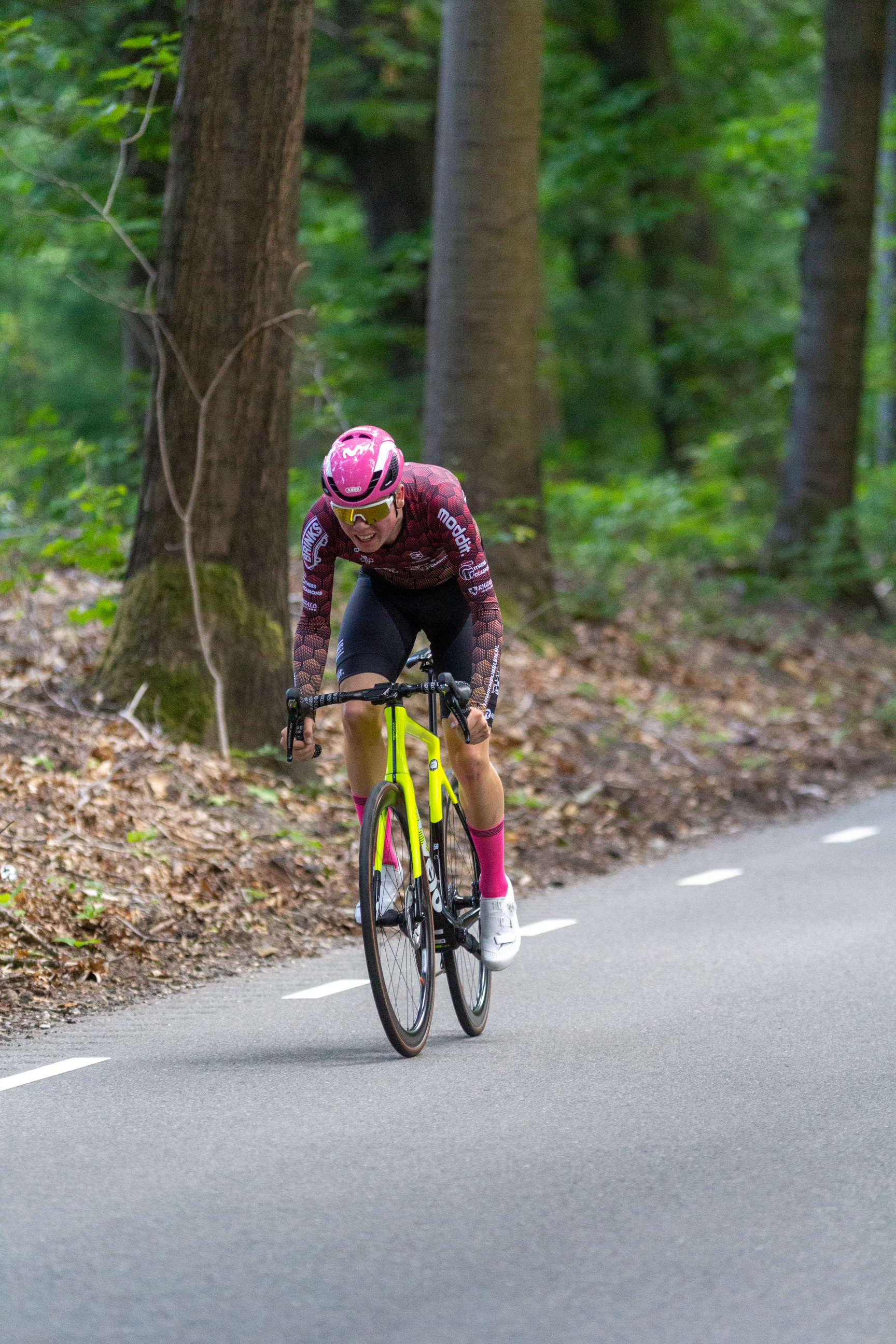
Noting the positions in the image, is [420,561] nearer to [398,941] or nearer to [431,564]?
[431,564]

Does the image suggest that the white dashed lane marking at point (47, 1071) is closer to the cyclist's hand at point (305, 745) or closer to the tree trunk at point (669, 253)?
the cyclist's hand at point (305, 745)

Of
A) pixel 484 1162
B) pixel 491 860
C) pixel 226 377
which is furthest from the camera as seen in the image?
pixel 226 377

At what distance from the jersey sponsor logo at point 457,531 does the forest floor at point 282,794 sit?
245cm

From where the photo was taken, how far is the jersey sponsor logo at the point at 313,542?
5977mm

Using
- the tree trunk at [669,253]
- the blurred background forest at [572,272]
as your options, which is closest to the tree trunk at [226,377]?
the blurred background forest at [572,272]

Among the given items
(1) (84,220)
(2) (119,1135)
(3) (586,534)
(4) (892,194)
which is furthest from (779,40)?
(2) (119,1135)

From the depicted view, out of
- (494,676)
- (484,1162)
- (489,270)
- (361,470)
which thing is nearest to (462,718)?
(494,676)

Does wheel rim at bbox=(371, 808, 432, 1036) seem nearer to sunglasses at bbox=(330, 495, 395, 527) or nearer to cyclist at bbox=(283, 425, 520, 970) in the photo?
cyclist at bbox=(283, 425, 520, 970)

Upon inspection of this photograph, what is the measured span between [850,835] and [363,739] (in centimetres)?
533

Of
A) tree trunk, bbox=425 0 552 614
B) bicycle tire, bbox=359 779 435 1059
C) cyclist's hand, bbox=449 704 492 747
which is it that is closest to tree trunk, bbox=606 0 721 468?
tree trunk, bbox=425 0 552 614

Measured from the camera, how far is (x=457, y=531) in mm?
5875

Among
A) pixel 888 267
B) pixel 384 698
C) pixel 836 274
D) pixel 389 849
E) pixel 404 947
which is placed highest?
pixel 888 267

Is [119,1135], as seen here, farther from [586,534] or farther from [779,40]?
[779,40]

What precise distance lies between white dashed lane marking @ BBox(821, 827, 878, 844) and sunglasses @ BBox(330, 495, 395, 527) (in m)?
5.50
